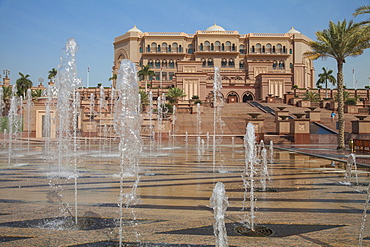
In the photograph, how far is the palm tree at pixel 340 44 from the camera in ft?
52.9

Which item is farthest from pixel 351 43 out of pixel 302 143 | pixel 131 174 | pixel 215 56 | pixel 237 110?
pixel 215 56

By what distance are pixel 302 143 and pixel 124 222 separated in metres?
18.4

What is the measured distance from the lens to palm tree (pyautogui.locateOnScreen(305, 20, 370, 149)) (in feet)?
52.9

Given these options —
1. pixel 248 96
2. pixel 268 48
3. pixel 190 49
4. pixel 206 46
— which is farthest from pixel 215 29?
pixel 248 96

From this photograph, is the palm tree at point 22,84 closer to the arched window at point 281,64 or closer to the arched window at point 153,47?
the arched window at point 153,47

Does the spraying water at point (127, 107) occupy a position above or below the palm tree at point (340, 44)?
below

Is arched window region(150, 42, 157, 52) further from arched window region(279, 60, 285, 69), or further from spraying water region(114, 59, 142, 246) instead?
spraying water region(114, 59, 142, 246)

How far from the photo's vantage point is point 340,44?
54.4 feet

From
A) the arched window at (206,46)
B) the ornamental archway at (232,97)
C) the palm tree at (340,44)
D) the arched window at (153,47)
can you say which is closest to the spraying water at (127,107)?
the palm tree at (340,44)

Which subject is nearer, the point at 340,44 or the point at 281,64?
the point at 340,44

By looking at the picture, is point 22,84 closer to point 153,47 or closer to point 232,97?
point 153,47

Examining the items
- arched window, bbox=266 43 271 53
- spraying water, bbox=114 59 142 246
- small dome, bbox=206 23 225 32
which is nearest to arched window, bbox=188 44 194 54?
small dome, bbox=206 23 225 32

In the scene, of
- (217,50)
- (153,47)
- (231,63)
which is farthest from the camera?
(153,47)

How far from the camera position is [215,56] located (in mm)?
58844
